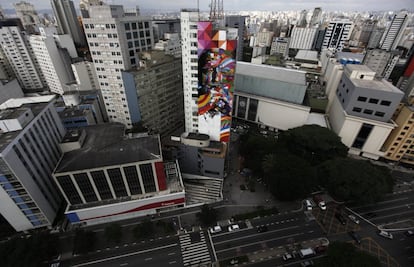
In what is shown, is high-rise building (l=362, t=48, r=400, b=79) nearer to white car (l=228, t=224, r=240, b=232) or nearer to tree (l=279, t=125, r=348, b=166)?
tree (l=279, t=125, r=348, b=166)

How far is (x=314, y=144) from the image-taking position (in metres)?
69.4

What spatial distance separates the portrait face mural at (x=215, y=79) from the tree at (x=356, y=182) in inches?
1356

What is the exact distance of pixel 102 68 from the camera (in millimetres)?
66625

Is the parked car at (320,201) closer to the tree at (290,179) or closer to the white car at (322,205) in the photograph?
the white car at (322,205)

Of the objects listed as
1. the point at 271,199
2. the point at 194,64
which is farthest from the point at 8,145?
the point at 271,199

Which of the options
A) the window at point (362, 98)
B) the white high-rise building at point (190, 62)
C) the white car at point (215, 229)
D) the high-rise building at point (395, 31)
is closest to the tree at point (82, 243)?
the white car at point (215, 229)

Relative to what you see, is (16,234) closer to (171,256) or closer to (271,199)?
(171,256)

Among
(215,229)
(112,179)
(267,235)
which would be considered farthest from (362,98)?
(112,179)

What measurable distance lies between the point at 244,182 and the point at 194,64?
1683 inches

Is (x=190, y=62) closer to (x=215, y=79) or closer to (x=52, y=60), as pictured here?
(x=215, y=79)

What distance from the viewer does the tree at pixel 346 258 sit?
36656 mm

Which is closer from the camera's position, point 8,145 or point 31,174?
point 8,145

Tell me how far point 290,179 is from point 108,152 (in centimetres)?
5107

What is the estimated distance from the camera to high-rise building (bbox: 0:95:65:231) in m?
42.5
